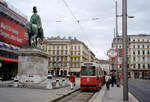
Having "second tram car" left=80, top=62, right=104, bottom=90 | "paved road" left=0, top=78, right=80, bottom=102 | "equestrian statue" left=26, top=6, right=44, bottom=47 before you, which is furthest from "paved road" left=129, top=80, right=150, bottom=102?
"equestrian statue" left=26, top=6, right=44, bottom=47

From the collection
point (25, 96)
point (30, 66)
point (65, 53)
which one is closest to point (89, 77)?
point (30, 66)

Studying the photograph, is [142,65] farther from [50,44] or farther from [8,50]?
[8,50]

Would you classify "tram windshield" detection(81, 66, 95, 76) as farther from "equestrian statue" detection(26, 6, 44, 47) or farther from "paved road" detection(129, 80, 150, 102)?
"equestrian statue" detection(26, 6, 44, 47)

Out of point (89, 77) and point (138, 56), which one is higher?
point (138, 56)


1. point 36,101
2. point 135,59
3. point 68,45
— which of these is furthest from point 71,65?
point 36,101

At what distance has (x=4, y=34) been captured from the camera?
42125 mm

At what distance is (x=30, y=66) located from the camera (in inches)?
756

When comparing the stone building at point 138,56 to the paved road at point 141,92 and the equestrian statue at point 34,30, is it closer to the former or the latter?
the paved road at point 141,92

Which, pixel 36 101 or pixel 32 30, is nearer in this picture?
pixel 36 101

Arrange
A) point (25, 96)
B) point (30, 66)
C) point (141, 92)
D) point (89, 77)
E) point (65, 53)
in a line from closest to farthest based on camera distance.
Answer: point (25, 96), point (30, 66), point (89, 77), point (141, 92), point (65, 53)

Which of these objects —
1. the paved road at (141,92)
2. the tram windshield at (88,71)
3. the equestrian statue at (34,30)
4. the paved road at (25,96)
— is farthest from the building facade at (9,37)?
the paved road at (25,96)

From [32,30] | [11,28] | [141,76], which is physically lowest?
[141,76]

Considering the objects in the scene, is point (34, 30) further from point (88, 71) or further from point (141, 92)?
point (141, 92)

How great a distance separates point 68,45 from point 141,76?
121ft
